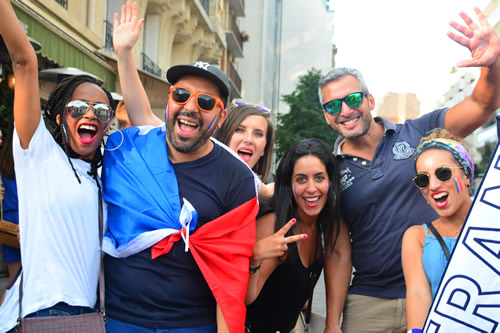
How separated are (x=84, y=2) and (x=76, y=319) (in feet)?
37.2

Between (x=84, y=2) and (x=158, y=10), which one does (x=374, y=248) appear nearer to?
(x=84, y=2)

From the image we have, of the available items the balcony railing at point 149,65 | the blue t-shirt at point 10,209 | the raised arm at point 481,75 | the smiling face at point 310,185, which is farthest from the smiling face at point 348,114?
the balcony railing at point 149,65

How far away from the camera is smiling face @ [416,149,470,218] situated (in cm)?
288

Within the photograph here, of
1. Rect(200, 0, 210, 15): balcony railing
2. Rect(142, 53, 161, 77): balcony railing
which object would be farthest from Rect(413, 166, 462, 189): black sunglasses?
Rect(200, 0, 210, 15): balcony railing

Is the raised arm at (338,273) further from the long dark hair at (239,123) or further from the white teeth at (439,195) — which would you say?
the long dark hair at (239,123)

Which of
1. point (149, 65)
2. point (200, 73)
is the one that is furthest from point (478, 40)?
point (149, 65)

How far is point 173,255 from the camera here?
2.73 m

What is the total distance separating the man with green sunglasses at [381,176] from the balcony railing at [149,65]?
13.3 metres

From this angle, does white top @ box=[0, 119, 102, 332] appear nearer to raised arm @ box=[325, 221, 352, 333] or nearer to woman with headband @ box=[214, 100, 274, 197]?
raised arm @ box=[325, 221, 352, 333]

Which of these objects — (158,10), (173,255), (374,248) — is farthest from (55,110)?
(158,10)

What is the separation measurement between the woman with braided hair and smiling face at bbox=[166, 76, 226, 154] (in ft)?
1.80

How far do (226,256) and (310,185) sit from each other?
0.89 meters

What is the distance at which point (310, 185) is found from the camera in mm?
3420

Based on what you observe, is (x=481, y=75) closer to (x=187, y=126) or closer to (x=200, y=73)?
(x=200, y=73)
